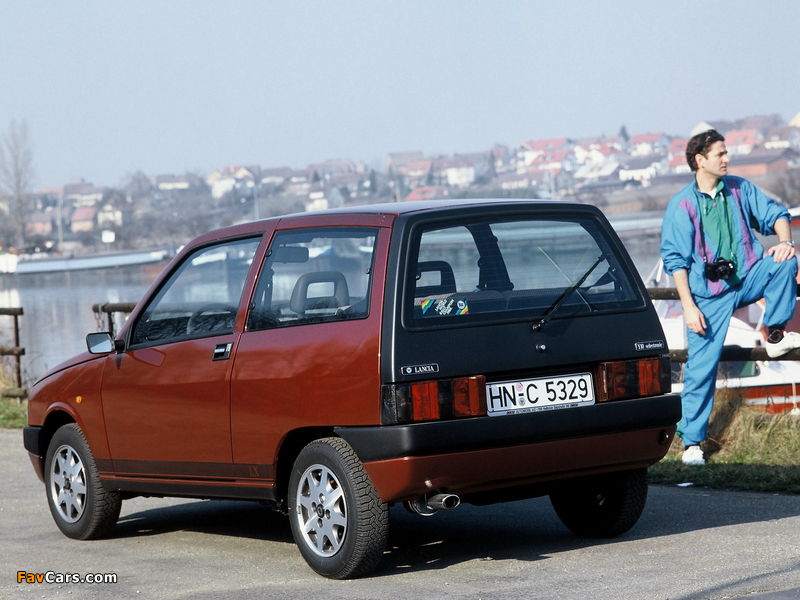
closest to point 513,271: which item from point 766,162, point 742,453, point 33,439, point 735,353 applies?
point 735,353

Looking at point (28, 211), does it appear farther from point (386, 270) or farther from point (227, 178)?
point (386, 270)

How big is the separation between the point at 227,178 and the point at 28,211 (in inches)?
1464

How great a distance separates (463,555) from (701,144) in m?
3.30

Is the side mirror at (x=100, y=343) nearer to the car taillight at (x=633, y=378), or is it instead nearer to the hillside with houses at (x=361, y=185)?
the car taillight at (x=633, y=378)

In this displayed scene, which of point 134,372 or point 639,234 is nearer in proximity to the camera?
point 134,372

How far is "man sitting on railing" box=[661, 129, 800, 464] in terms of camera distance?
704cm

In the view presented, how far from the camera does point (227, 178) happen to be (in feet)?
573

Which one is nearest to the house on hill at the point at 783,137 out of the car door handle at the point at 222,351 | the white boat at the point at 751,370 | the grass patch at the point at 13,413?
the white boat at the point at 751,370

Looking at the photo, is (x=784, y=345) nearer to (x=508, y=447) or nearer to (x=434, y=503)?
(x=508, y=447)

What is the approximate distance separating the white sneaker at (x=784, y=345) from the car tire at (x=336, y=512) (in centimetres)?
351

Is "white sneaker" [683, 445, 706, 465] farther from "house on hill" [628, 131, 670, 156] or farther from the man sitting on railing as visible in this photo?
"house on hill" [628, 131, 670, 156]

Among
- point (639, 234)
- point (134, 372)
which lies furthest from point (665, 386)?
point (639, 234)

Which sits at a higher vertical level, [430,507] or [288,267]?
[288,267]

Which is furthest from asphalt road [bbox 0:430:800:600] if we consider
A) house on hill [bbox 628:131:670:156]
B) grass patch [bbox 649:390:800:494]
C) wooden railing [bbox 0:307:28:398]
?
house on hill [bbox 628:131:670:156]
